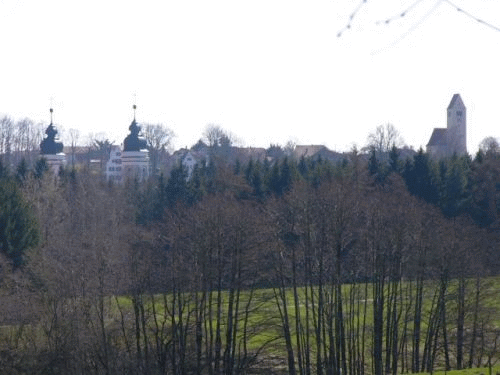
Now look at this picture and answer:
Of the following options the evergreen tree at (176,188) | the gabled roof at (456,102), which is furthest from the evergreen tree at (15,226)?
the gabled roof at (456,102)

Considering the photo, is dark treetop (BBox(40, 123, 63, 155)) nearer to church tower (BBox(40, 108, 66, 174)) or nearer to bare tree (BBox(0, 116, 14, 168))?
church tower (BBox(40, 108, 66, 174))

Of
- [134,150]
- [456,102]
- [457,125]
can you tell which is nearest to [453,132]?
[457,125]

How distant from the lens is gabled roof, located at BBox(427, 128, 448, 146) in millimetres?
125688

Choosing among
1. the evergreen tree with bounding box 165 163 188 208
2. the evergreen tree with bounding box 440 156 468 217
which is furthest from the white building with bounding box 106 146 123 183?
the evergreen tree with bounding box 440 156 468 217

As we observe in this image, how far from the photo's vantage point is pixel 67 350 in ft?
143

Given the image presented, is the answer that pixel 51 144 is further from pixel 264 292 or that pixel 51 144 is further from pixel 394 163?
pixel 264 292

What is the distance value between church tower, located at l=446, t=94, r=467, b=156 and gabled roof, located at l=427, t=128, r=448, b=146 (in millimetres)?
793

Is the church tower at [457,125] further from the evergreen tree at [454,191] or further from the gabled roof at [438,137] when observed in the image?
the evergreen tree at [454,191]

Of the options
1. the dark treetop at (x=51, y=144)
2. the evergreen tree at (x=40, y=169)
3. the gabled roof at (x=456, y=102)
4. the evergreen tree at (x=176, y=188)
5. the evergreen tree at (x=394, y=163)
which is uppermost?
the gabled roof at (x=456, y=102)

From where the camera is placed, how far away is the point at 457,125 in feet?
416

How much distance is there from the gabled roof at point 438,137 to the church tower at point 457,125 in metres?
0.79

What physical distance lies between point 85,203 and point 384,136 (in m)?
47.0

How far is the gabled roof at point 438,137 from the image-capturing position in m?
126

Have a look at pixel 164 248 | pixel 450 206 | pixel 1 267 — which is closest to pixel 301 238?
pixel 164 248
